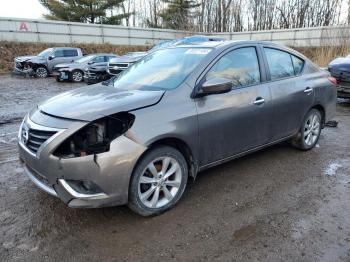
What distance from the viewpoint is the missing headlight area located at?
2777 millimetres

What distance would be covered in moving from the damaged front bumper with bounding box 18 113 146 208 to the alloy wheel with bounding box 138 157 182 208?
240mm

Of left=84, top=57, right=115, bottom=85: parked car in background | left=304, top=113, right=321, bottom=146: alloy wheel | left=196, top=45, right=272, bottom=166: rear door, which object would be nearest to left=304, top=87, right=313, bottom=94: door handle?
left=304, top=113, right=321, bottom=146: alloy wheel

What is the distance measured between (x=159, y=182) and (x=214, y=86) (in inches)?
45.5

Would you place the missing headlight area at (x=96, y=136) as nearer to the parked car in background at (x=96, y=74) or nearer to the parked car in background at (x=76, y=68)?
the parked car in background at (x=96, y=74)

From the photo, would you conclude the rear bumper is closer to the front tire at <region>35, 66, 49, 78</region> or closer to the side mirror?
the side mirror

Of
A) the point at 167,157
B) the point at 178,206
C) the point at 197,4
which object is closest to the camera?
the point at 167,157

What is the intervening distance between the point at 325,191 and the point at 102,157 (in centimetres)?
270

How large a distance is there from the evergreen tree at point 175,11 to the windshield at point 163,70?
3798cm

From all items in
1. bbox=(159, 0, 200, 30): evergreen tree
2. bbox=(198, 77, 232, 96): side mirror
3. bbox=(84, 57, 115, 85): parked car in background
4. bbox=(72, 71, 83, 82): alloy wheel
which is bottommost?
bbox=(72, 71, 83, 82): alloy wheel

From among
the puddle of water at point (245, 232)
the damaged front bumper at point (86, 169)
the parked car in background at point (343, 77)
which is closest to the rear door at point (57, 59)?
the parked car in background at point (343, 77)

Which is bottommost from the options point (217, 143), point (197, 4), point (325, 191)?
point (325, 191)

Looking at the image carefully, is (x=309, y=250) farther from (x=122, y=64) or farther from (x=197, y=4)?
(x=197, y=4)

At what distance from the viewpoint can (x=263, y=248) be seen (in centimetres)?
272

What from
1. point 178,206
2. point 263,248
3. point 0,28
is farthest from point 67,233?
point 0,28
